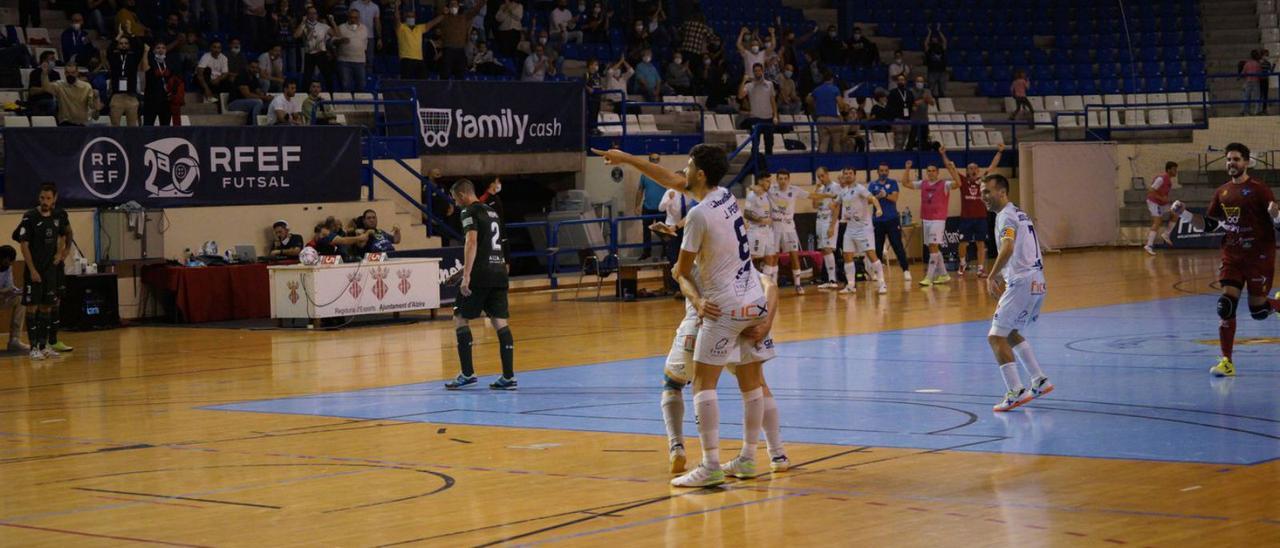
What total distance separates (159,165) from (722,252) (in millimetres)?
16935

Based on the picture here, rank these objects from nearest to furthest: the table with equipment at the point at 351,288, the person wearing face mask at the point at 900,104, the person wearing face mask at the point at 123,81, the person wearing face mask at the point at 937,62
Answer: the table with equipment at the point at 351,288 → the person wearing face mask at the point at 123,81 → the person wearing face mask at the point at 900,104 → the person wearing face mask at the point at 937,62

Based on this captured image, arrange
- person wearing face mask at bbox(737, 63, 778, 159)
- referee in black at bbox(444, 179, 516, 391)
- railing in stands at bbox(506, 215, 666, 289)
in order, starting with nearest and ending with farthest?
referee in black at bbox(444, 179, 516, 391), railing in stands at bbox(506, 215, 666, 289), person wearing face mask at bbox(737, 63, 778, 159)

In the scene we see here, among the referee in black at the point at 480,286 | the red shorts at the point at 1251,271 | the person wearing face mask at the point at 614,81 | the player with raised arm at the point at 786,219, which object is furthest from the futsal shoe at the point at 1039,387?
the person wearing face mask at the point at 614,81

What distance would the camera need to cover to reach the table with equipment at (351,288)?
22172 millimetres

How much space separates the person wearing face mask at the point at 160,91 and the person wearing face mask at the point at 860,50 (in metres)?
19.2

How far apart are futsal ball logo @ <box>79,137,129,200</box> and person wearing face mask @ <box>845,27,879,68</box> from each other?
2051 centimetres

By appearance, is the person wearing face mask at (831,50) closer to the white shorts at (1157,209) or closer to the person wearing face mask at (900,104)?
the person wearing face mask at (900,104)

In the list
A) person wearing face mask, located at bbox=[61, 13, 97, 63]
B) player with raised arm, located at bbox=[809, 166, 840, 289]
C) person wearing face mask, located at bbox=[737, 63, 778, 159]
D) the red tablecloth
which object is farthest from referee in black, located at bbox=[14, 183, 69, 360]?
person wearing face mask, located at bbox=[737, 63, 778, 159]

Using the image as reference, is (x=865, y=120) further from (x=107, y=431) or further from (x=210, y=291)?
(x=107, y=431)

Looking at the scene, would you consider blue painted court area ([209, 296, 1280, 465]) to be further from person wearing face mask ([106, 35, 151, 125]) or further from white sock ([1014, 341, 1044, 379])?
person wearing face mask ([106, 35, 151, 125])

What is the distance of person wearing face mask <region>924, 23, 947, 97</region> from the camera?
39.7m

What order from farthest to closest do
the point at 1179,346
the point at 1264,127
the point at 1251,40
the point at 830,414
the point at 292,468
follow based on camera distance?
the point at 1251,40 < the point at 1264,127 < the point at 1179,346 < the point at 830,414 < the point at 292,468

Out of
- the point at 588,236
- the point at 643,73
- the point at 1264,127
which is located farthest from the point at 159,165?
the point at 1264,127

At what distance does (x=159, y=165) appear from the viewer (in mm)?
24500
